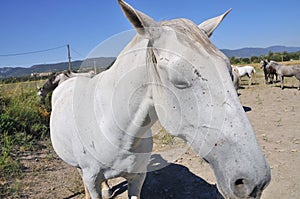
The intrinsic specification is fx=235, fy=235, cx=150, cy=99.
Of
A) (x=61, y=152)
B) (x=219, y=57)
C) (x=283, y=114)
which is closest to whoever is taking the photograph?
(x=219, y=57)

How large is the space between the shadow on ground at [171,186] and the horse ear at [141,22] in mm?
2106

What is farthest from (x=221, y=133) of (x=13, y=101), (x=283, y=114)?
(x=283, y=114)

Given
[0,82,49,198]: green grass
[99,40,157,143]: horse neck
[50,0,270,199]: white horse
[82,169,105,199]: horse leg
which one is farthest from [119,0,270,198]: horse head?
[0,82,49,198]: green grass

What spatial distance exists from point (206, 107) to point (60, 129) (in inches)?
64.5

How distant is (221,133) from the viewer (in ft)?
3.23

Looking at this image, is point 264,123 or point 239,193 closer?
point 239,193

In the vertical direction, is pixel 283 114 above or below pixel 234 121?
below

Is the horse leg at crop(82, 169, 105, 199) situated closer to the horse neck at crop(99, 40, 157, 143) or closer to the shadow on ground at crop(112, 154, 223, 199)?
the horse neck at crop(99, 40, 157, 143)

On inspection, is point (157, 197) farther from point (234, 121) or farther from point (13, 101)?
point (13, 101)

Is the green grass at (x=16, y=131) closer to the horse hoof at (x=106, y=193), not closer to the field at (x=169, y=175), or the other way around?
the field at (x=169, y=175)

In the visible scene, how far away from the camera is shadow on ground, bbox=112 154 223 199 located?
304 cm

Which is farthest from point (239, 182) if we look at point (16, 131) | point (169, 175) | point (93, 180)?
point (16, 131)

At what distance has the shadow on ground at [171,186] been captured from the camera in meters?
3.04

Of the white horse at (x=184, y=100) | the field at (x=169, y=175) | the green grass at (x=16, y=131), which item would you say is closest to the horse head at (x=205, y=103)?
the white horse at (x=184, y=100)
